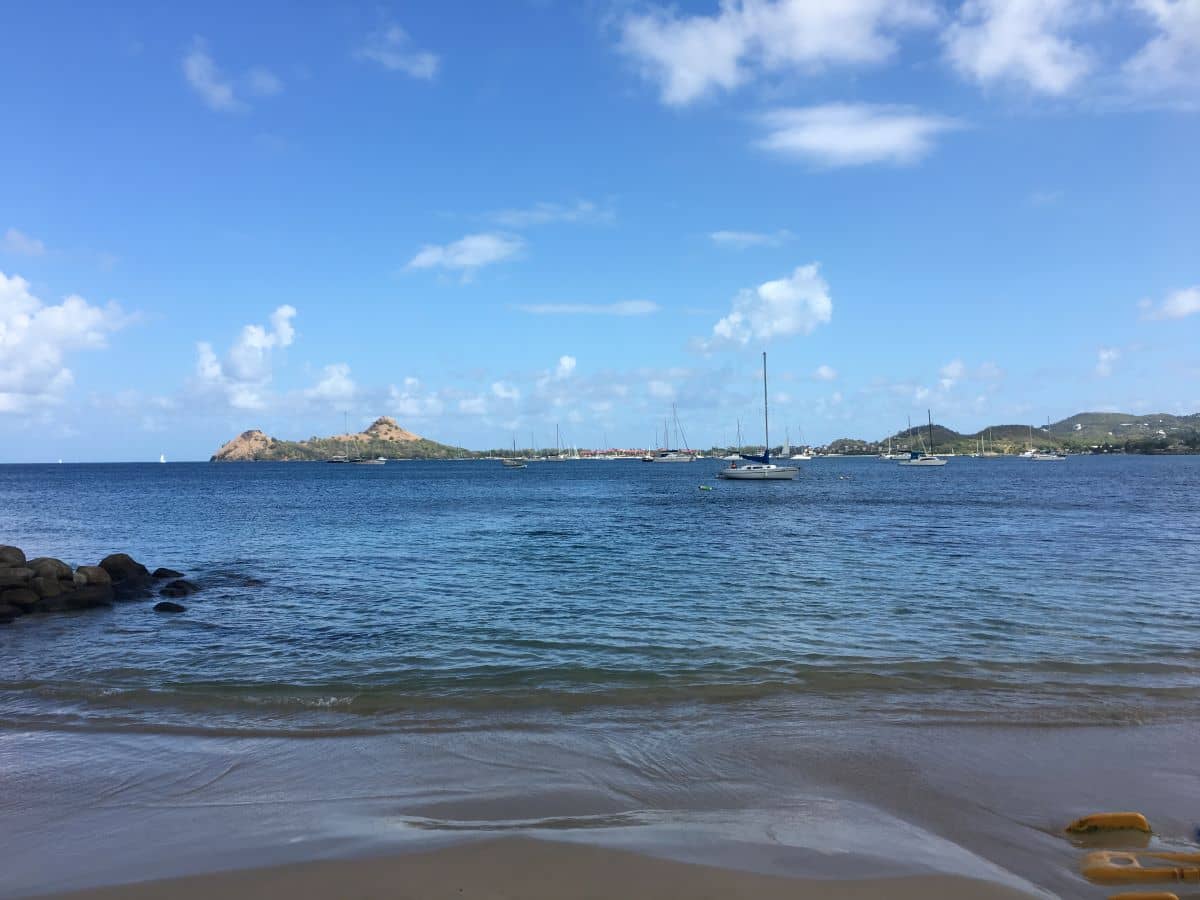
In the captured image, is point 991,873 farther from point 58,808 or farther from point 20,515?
point 20,515

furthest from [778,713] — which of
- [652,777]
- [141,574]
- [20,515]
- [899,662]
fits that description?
[20,515]

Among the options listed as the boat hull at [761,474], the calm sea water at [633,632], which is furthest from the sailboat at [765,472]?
the calm sea water at [633,632]

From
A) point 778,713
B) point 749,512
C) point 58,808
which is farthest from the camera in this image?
point 749,512

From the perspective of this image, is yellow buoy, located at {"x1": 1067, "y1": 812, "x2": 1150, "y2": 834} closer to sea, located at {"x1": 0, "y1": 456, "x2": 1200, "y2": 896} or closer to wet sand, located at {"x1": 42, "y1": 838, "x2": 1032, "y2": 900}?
sea, located at {"x1": 0, "y1": 456, "x2": 1200, "y2": 896}

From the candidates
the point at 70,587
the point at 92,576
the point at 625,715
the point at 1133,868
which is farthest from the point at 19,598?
the point at 1133,868

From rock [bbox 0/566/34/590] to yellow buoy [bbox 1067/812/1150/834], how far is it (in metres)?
A: 26.9

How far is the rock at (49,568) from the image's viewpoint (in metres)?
23.7

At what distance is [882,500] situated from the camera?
2682 inches

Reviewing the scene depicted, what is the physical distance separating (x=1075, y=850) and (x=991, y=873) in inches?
42.0

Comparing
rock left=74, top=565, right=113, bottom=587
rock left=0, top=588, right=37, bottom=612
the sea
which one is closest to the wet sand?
the sea

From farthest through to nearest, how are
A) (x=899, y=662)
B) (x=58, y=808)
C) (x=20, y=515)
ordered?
(x=20, y=515) < (x=899, y=662) < (x=58, y=808)

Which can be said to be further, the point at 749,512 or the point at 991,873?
the point at 749,512

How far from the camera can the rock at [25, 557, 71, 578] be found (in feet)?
77.8

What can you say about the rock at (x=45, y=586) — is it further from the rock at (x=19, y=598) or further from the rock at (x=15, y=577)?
the rock at (x=19, y=598)
